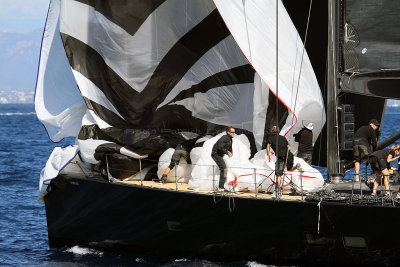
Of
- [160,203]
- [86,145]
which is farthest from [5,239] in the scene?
[160,203]

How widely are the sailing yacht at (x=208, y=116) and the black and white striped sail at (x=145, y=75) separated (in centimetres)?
3

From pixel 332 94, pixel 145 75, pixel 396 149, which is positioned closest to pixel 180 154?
pixel 145 75

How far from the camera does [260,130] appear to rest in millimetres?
18750

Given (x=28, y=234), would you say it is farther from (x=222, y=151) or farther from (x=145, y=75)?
(x=222, y=151)

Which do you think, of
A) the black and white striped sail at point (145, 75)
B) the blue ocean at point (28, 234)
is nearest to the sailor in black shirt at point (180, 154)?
the black and white striped sail at point (145, 75)

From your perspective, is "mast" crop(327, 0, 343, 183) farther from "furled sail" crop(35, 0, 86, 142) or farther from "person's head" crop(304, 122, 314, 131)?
"furled sail" crop(35, 0, 86, 142)

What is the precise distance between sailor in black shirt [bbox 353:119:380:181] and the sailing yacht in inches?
12.7

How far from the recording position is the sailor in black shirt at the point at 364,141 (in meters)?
16.6

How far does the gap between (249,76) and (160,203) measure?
4296 millimetres

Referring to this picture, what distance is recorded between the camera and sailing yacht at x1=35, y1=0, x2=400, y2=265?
1523 cm

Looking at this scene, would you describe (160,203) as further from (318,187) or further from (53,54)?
(53,54)

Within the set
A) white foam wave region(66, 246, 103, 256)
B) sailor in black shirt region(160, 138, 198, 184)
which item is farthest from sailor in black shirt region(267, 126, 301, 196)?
white foam wave region(66, 246, 103, 256)

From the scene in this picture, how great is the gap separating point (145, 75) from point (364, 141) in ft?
17.5

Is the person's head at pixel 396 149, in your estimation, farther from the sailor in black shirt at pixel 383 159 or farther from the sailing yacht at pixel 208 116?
the sailing yacht at pixel 208 116
